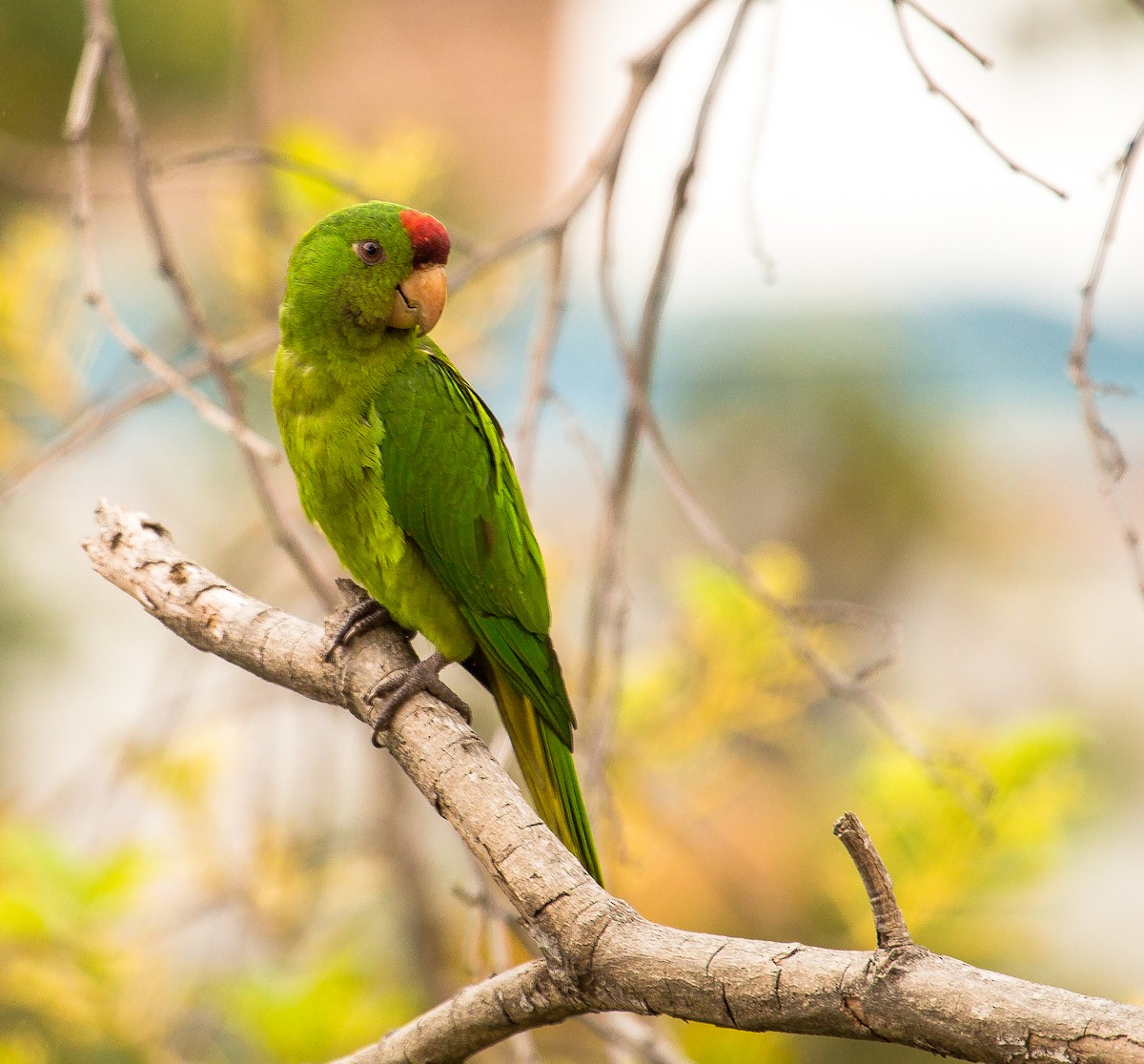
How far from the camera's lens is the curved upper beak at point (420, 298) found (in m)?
1.22

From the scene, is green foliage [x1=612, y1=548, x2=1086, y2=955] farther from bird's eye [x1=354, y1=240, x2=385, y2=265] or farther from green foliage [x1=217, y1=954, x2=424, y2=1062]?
bird's eye [x1=354, y1=240, x2=385, y2=265]

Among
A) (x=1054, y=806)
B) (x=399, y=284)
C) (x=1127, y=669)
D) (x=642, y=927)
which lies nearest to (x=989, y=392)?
(x=1127, y=669)

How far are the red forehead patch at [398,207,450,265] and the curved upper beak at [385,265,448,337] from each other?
0.01m

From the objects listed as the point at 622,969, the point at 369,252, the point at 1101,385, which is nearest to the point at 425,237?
the point at 369,252

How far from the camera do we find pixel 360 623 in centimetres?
119

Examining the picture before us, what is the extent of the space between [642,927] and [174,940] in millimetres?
1652

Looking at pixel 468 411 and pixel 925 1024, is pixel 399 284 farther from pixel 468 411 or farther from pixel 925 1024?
pixel 925 1024

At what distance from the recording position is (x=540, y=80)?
430cm

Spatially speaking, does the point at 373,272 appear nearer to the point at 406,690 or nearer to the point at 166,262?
the point at 166,262

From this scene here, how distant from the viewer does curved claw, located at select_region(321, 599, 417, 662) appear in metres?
1.14

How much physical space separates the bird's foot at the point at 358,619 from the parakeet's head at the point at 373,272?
0.95 feet

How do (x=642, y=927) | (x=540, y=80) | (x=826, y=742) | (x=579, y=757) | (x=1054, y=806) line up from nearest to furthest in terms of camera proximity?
(x=642, y=927) < (x=579, y=757) < (x=1054, y=806) < (x=826, y=742) < (x=540, y=80)

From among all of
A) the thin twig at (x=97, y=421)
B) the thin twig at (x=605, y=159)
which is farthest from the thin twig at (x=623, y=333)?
the thin twig at (x=97, y=421)

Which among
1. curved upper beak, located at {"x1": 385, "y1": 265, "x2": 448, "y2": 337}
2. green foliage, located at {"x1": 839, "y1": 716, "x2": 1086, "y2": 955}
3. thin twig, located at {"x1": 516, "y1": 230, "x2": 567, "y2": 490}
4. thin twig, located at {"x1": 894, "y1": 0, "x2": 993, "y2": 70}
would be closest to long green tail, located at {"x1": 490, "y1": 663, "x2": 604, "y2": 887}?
thin twig, located at {"x1": 516, "y1": 230, "x2": 567, "y2": 490}
